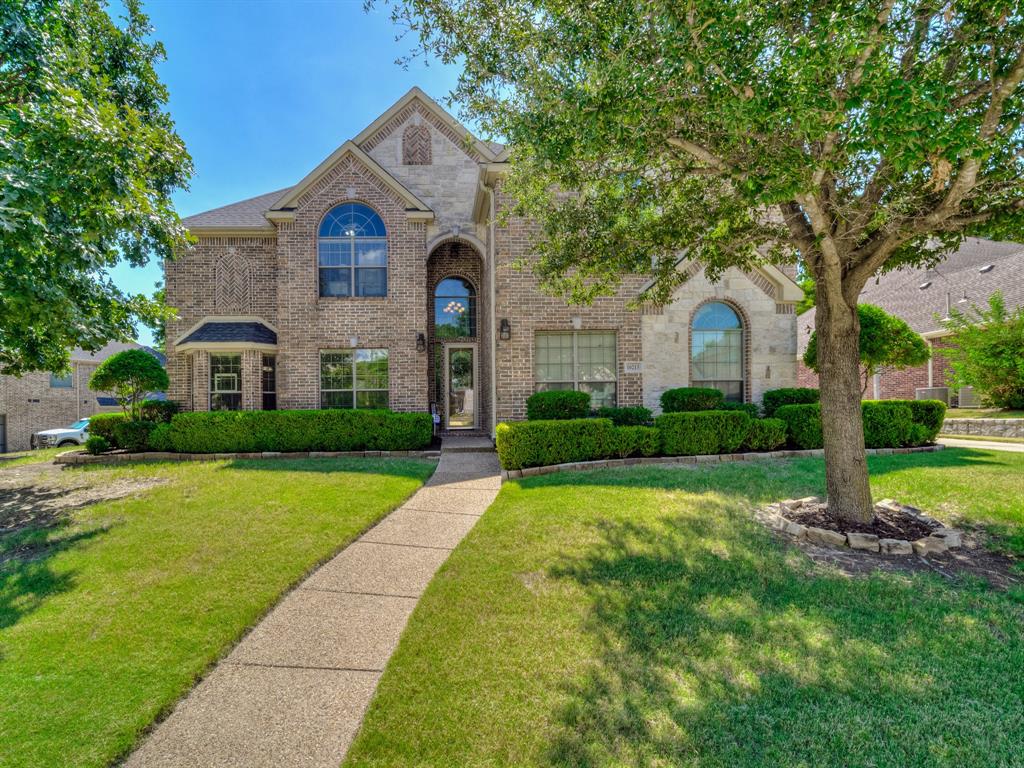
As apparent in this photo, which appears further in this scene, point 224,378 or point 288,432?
point 224,378

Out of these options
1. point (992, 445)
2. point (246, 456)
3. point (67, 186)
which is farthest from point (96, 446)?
point (992, 445)

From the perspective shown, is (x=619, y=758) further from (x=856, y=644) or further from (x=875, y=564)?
(x=875, y=564)

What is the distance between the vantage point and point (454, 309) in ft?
48.3

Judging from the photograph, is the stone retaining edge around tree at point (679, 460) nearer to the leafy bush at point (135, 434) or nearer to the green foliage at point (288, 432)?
the green foliage at point (288, 432)

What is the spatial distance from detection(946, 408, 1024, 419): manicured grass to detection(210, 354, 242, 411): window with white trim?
827 inches

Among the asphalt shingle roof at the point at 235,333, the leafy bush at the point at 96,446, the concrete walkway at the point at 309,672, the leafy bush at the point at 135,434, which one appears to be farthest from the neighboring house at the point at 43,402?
the concrete walkway at the point at 309,672

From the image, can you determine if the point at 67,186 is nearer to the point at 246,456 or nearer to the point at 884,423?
the point at 246,456

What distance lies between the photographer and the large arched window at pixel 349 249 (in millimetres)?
12602

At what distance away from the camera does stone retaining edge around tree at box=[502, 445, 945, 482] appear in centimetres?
844

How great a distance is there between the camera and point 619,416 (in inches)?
414

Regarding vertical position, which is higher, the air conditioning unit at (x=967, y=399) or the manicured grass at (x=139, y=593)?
the air conditioning unit at (x=967, y=399)

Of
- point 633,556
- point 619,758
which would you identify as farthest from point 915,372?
point 619,758

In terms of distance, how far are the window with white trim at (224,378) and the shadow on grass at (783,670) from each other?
1164cm

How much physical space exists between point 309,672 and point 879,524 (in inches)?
228
